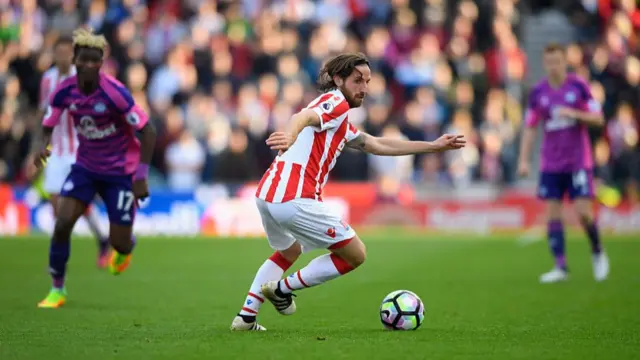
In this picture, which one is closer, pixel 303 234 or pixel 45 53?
pixel 303 234

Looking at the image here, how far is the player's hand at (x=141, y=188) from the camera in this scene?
1022cm

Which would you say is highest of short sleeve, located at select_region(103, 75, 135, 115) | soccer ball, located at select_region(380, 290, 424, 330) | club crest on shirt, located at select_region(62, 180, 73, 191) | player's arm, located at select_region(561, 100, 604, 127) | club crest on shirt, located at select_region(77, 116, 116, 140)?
player's arm, located at select_region(561, 100, 604, 127)

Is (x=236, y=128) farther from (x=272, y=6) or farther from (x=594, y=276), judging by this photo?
(x=594, y=276)

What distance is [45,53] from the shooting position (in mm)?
24656

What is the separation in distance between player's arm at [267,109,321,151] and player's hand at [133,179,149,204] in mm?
2897

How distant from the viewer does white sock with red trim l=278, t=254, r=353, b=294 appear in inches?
320

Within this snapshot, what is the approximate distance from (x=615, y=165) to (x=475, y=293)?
47.9 feet

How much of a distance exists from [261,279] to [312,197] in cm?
84

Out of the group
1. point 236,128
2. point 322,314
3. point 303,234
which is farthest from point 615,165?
point 303,234

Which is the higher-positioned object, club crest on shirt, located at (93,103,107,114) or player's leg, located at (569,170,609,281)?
club crest on shirt, located at (93,103,107,114)

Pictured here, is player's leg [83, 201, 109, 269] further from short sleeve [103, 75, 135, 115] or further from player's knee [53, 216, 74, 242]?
short sleeve [103, 75, 135, 115]

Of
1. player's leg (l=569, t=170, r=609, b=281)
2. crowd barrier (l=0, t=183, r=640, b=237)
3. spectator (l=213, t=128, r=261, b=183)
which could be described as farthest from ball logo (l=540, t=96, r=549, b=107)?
spectator (l=213, t=128, r=261, b=183)

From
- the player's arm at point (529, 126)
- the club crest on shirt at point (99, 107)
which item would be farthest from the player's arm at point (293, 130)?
the player's arm at point (529, 126)

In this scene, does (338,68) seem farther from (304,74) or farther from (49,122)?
(304,74)
